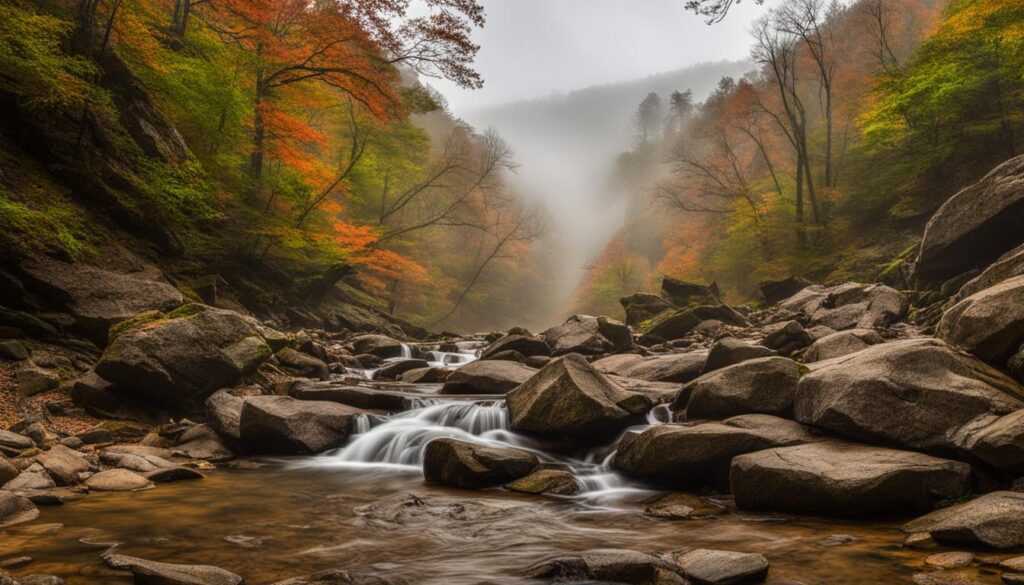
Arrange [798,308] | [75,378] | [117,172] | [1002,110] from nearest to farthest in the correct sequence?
[75,378], [117,172], [798,308], [1002,110]

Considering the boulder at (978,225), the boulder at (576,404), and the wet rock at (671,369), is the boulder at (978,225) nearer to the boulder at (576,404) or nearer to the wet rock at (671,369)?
the wet rock at (671,369)

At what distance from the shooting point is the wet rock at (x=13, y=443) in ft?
18.5

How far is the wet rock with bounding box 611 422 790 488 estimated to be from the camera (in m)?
5.66

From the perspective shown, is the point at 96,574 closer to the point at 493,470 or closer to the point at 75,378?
the point at 493,470

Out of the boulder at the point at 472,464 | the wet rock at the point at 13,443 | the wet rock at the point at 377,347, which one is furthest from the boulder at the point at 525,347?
the wet rock at the point at 13,443

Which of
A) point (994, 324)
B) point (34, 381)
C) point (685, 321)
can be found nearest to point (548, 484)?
point (994, 324)

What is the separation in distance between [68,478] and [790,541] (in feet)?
21.1

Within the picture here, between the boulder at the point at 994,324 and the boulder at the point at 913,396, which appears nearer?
the boulder at the point at 913,396

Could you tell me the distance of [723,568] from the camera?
137 inches

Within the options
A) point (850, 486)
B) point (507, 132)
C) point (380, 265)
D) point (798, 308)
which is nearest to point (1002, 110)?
point (798, 308)

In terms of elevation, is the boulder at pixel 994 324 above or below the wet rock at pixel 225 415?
above

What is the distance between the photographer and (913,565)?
3.59 meters

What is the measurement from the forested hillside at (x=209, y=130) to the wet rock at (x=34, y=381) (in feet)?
6.30

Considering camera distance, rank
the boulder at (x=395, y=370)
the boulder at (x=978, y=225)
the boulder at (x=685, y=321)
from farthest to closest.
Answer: the boulder at (x=685, y=321) < the boulder at (x=395, y=370) < the boulder at (x=978, y=225)
